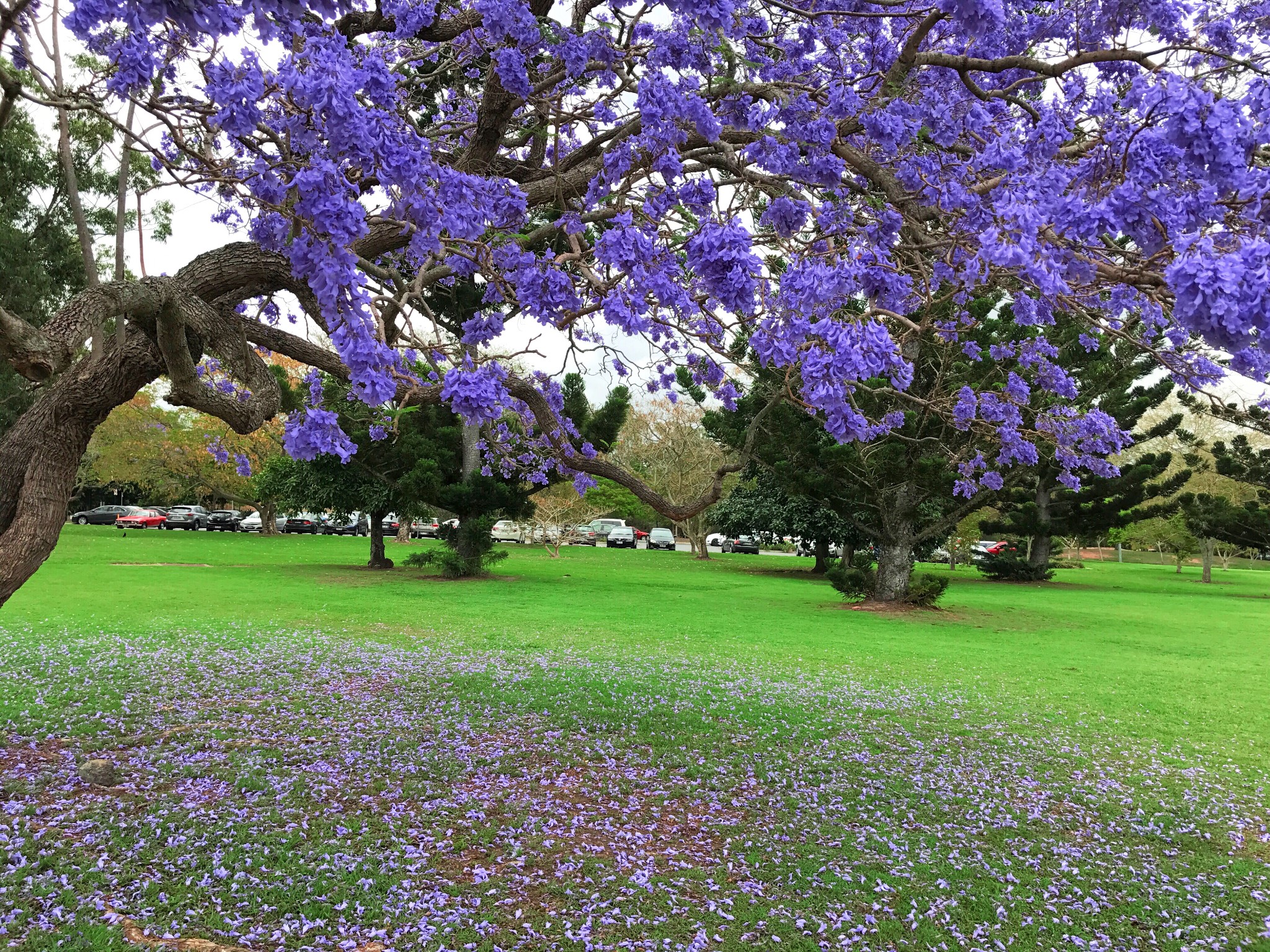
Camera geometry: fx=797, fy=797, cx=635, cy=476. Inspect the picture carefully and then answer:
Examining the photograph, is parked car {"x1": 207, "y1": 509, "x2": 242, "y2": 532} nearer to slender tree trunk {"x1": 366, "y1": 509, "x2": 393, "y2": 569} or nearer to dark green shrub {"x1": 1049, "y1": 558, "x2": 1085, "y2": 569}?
slender tree trunk {"x1": 366, "y1": 509, "x2": 393, "y2": 569}

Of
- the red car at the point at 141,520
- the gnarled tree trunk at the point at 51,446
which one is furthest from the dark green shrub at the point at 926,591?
the red car at the point at 141,520

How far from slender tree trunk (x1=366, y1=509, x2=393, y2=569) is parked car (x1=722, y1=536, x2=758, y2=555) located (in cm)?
2132

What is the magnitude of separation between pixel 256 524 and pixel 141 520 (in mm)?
5183

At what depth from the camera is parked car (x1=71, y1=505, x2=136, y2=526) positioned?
134 ft

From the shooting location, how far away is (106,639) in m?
9.74

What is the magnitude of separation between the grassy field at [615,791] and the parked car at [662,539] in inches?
1135

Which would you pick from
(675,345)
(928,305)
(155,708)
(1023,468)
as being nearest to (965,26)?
(928,305)

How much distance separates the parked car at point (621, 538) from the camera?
4059 centimetres

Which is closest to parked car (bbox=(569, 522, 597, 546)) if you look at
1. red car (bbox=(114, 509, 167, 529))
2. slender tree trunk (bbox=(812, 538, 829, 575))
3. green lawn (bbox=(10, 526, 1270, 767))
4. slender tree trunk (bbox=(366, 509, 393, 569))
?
green lawn (bbox=(10, 526, 1270, 767))

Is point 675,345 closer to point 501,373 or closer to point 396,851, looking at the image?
point 501,373

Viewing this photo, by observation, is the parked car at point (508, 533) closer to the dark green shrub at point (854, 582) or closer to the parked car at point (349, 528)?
the parked car at point (349, 528)

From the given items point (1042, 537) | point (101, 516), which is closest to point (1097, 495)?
point (1042, 537)

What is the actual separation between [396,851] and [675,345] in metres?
4.43

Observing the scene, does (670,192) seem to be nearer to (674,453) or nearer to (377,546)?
(377,546)
